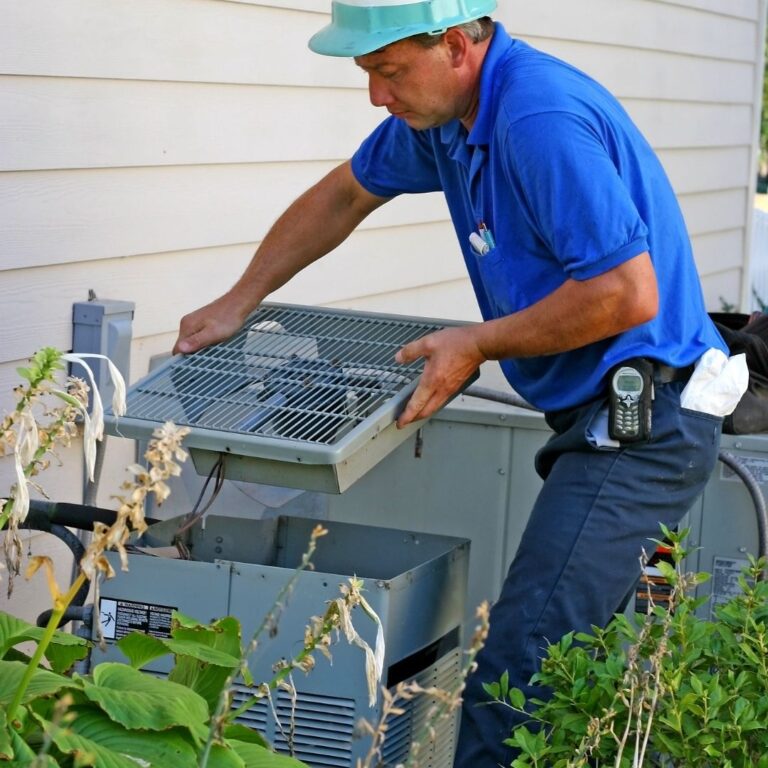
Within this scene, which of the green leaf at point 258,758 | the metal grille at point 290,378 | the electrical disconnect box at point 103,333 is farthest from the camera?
the electrical disconnect box at point 103,333

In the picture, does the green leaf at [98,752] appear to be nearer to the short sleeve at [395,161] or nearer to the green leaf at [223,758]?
the green leaf at [223,758]

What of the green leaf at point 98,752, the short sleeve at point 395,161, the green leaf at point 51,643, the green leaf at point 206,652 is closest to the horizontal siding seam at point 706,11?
the short sleeve at point 395,161

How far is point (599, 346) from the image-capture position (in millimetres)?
2848

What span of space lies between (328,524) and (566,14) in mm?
3634

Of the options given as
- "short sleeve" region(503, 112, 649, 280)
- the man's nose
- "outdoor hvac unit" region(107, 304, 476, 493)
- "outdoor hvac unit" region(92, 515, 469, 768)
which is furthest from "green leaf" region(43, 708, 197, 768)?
the man's nose

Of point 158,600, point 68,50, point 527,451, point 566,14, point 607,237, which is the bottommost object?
point 158,600

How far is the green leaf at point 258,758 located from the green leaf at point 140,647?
0.24 m

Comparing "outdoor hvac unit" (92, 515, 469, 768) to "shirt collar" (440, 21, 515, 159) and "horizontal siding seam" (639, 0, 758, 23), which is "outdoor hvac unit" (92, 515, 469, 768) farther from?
"horizontal siding seam" (639, 0, 758, 23)

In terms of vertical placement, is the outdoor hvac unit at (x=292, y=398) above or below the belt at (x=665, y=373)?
below

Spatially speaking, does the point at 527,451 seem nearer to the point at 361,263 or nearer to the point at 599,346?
the point at 599,346

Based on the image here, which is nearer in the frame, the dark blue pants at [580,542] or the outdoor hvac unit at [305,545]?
the outdoor hvac unit at [305,545]

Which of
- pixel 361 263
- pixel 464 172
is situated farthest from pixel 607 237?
pixel 361 263

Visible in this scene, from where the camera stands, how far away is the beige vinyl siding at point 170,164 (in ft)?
10.9

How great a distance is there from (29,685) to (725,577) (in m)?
1.94
